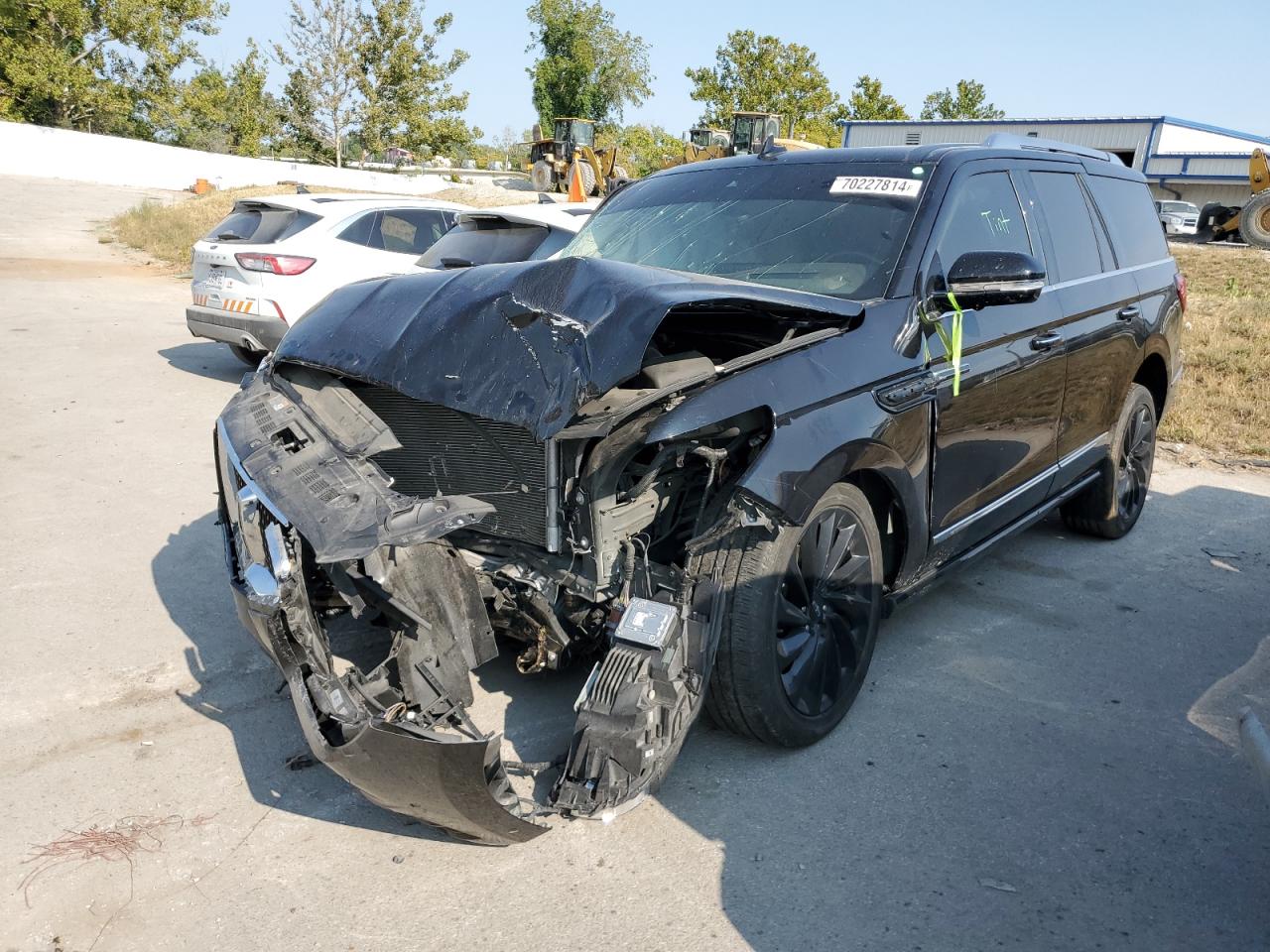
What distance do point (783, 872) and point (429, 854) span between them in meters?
1.02

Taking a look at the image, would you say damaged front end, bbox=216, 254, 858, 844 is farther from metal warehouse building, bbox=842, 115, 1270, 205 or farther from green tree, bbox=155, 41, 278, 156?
green tree, bbox=155, 41, 278, 156

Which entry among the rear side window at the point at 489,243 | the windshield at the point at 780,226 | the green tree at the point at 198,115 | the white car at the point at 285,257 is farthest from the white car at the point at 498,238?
the green tree at the point at 198,115

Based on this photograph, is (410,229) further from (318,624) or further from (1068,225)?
(318,624)

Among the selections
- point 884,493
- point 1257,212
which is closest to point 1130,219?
point 884,493

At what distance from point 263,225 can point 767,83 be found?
39314mm

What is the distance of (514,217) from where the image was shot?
311 inches

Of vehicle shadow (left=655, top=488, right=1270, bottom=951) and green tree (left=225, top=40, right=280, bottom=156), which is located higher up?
green tree (left=225, top=40, right=280, bottom=156)

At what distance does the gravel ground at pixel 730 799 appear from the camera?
8.61 ft

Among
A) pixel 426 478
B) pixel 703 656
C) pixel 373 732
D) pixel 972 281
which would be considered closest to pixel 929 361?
pixel 972 281

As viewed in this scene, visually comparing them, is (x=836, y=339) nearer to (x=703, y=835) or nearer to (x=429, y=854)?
(x=703, y=835)

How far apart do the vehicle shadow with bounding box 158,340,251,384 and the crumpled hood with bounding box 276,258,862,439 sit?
678 centimetres

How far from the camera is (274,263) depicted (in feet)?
29.3

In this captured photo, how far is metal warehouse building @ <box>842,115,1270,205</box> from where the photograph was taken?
3953 cm

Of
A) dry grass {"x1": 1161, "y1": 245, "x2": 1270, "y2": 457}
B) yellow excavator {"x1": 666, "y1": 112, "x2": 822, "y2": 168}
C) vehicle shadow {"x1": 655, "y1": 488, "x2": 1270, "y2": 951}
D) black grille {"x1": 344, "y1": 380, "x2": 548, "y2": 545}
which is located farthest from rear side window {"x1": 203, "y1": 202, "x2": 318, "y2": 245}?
yellow excavator {"x1": 666, "y1": 112, "x2": 822, "y2": 168}
